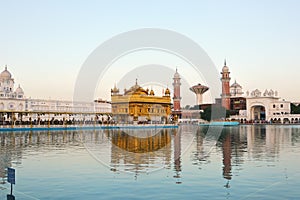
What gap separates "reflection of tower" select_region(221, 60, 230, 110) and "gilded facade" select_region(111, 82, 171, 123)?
48786 millimetres

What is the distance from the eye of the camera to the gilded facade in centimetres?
6694

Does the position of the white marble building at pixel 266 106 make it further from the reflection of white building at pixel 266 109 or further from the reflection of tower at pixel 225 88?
the reflection of tower at pixel 225 88

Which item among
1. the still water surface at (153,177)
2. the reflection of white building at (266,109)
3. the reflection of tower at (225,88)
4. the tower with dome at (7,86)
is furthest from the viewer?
the reflection of tower at (225,88)

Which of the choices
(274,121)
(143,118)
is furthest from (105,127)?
(274,121)

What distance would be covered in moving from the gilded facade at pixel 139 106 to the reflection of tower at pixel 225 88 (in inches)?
1921

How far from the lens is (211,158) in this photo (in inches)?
662

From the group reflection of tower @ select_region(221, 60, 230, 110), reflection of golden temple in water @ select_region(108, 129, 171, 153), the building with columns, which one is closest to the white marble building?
reflection of tower @ select_region(221, 60, 230, 110)

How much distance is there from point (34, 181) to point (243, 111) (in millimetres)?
98854

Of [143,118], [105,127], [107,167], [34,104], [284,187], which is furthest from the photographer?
[34,104]

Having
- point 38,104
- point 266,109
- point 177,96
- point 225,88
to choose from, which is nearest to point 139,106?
point 38,104

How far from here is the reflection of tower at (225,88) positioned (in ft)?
390

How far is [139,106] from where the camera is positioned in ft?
221

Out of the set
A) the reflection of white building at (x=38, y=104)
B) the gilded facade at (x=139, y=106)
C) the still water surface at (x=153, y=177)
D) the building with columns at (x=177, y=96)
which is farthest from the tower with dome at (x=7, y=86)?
the still water surface at (x=153, y=177)

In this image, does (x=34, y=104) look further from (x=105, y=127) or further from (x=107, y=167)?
(x=107, y=167)
